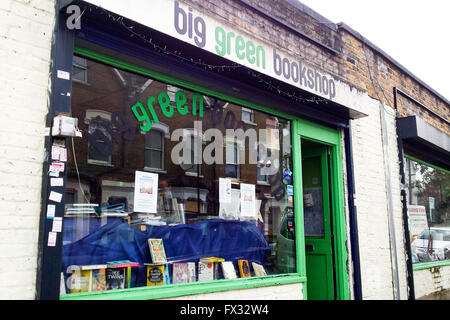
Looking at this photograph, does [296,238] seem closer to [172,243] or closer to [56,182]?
[172,243]

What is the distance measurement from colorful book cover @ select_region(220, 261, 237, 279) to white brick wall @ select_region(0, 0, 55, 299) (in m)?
2.21

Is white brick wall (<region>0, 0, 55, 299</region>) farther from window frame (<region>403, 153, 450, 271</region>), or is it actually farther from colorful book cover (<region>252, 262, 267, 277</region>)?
window frame (<region>403, 153, 450, 271</region>)

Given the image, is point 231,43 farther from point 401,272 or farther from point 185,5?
point 401,272

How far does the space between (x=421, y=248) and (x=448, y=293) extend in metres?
1.37

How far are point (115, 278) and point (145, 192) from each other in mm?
849

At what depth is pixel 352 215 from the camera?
6266 mm

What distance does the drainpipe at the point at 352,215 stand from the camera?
6.12m

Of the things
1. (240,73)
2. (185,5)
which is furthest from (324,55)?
(185,5)

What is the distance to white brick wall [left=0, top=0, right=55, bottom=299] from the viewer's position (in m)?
2.88

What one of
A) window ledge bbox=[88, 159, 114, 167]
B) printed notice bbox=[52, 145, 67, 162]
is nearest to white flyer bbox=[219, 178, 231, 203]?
window ledge bbox=[88, 159, 114, 167]

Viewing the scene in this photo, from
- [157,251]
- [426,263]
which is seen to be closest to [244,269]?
[157,251]

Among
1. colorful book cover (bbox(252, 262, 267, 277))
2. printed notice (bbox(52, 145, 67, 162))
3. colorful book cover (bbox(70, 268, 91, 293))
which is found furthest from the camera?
colorful book cover (bbox(252, 262, 267, 277))

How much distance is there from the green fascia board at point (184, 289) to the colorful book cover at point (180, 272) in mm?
124

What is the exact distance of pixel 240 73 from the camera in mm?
4809
